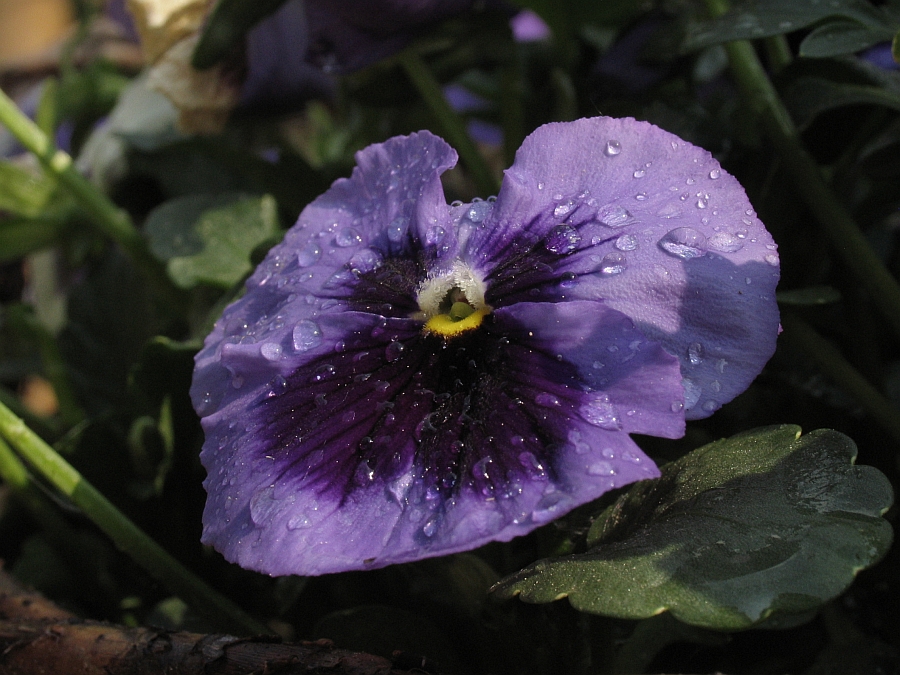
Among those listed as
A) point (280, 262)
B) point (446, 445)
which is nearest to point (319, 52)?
point (280, 262)

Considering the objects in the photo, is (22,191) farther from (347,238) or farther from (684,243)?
(684,243)

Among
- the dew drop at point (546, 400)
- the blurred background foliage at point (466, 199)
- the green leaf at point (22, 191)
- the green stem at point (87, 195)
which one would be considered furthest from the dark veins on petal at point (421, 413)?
the green leaf at point (22, 191)

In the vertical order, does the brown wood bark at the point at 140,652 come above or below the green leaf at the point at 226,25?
below

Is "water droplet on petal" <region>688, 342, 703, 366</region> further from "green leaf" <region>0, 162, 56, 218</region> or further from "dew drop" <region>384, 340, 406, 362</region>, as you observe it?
"green leaf" <region>0, 162, 56, 218</region>

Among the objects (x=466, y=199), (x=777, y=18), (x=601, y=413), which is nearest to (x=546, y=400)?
(x=601, y=413)

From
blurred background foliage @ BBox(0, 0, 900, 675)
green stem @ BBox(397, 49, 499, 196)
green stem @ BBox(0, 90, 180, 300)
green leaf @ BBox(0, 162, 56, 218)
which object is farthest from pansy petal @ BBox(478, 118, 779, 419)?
green leaf @ BBox(0, 162, 56, 218)

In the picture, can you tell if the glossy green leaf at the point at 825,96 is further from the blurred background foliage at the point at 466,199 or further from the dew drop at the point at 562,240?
the dew drop at the point at 562,240

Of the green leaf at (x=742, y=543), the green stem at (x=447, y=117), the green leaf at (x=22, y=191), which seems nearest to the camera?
the green leaf at (x=742, y=543)
